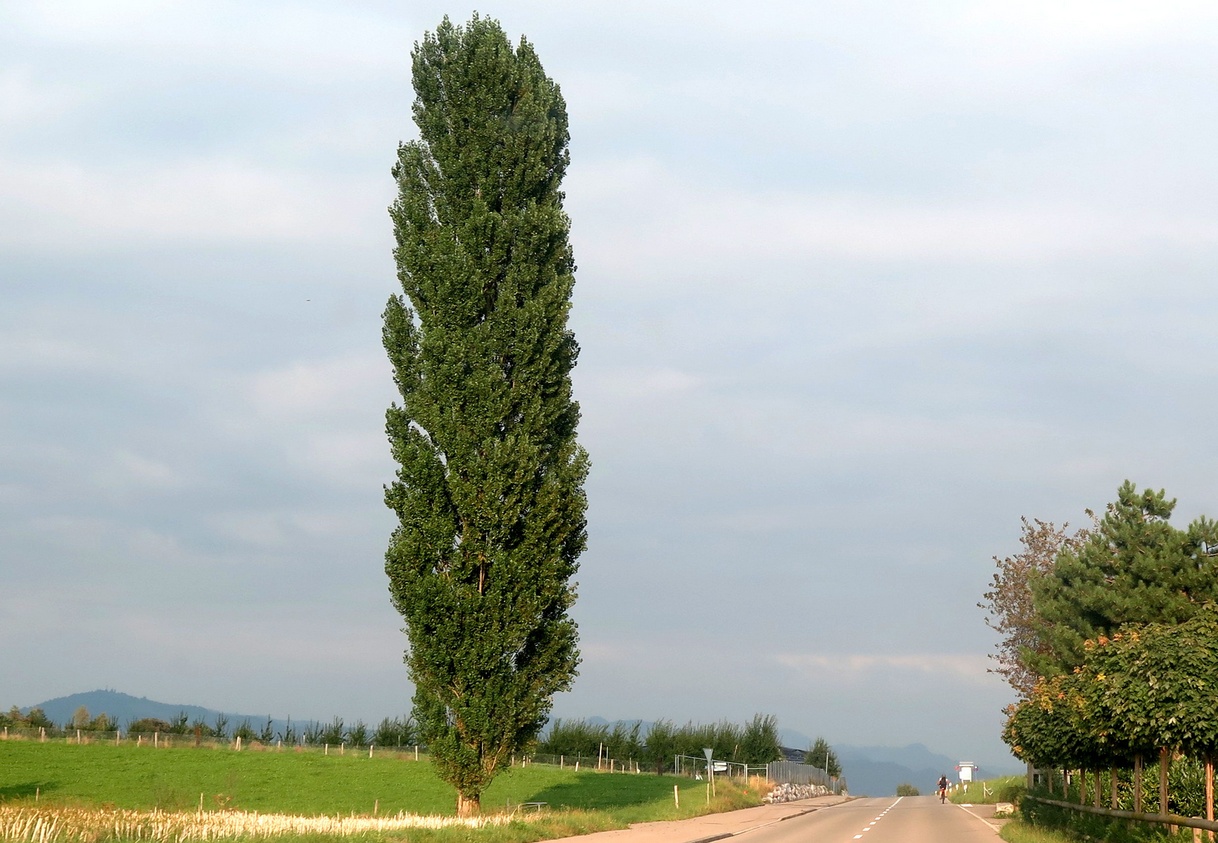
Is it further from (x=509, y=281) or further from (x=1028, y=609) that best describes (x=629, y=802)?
(x=509, y=281)

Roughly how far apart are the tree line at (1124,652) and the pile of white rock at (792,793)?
16.6m

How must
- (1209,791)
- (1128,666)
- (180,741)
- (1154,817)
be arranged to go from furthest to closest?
(180,741) < (1154,817) < (1128,666) < (1209,791)

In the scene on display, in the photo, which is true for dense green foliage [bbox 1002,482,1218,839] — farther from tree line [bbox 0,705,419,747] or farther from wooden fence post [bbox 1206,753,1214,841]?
tree line [bbox 0,705,419,747]

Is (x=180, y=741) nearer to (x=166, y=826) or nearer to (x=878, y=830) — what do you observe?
(x=878, y=830)

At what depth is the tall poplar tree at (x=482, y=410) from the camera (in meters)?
33.3

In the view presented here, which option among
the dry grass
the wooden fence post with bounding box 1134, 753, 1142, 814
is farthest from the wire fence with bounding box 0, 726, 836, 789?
the wooden fence post with bounding box 1134, 753, 1142, 814

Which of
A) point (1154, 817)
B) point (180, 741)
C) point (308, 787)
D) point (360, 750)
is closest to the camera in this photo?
point (1154, 817)

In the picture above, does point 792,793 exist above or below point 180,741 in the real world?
below

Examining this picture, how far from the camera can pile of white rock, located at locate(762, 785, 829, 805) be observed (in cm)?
6912

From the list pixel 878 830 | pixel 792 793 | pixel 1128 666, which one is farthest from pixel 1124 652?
pixel 792 793

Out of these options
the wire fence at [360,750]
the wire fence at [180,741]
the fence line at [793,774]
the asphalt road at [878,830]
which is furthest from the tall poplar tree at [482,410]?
the fence line at [793,774]

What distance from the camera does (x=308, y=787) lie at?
58125 mm

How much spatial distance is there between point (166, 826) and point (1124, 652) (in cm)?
2002

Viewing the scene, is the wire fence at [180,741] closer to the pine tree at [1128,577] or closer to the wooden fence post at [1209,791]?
the pine tree at [1128,577]
